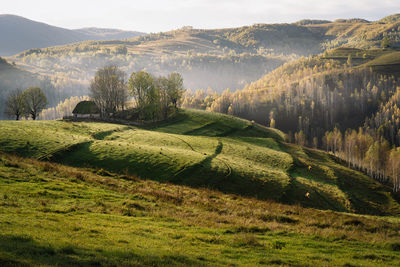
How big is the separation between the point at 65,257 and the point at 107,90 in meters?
101

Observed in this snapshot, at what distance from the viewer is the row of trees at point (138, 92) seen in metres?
107

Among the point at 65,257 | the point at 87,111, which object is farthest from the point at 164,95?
the point at 65,257

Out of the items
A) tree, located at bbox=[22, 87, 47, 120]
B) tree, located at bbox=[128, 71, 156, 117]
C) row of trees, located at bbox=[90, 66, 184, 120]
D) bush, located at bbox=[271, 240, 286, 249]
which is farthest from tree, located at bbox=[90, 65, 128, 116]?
bush, located at bbox=[271, 240, 286, 249]

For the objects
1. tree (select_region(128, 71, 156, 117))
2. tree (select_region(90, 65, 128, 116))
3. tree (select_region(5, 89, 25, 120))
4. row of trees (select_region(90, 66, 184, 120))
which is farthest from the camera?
tree (select_region(128, 71, 156, 117))

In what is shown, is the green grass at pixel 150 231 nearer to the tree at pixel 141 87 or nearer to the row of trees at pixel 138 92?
the row of trees at pixel 138 92

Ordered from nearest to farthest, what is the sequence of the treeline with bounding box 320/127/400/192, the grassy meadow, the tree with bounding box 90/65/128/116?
the grassy meadow → the tree with bounding box 90/65/128/116 → the treeline with bounding box 320/127/400/192

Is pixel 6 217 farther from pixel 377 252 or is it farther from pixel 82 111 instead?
pixel 82 111

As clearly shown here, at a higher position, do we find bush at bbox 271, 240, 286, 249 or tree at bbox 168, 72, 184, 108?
tree at bbox 168, 72, 184, 108

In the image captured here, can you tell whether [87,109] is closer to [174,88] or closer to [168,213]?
[174,88]

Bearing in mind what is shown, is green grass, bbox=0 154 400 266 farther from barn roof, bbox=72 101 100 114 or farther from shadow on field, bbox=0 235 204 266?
barn roof, bbox=72 101 100 114

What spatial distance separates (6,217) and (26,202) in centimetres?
503

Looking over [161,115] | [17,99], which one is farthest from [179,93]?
[17,99]

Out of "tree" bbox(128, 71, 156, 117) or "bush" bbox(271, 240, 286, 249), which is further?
"tree" bbox(128, 71, 156, 117)

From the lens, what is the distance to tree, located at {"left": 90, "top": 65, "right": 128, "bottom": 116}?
106 meters
